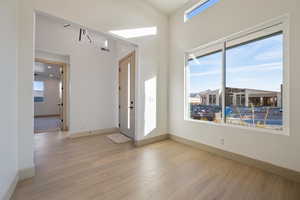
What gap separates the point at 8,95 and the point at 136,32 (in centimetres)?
269

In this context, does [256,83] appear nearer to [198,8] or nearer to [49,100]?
[198,8]

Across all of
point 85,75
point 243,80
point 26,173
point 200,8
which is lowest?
point 26,173

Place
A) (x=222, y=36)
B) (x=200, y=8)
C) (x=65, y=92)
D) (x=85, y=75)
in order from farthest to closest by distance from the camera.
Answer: (x=65, y=92), (x=85, y=75), (x=200, y=8), (x=222, y=36)

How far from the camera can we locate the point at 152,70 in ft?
11.5

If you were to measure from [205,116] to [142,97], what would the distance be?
5.49 feet

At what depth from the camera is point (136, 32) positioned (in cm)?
313

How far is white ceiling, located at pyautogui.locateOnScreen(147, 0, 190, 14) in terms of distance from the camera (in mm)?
3312

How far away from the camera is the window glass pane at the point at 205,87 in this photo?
2869mm

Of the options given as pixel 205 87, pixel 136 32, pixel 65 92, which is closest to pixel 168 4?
pixel 136 32

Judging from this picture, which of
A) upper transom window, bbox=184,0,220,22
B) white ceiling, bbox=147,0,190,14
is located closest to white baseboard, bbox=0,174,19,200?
white ceiling, bbox=147,0,190,14

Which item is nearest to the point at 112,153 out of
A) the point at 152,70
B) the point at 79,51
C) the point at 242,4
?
the point at 152,70

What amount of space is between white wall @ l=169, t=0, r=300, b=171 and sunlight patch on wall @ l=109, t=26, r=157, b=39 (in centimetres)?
69

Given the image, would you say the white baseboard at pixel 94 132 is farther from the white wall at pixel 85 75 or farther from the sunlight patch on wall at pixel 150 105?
the sunlight patch on wall at pixel 150 105

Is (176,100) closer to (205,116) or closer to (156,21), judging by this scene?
(205,116)
